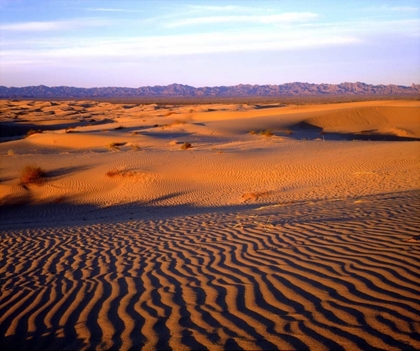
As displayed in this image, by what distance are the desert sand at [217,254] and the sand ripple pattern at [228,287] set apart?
2 centimetres

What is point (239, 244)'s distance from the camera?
7.91 m

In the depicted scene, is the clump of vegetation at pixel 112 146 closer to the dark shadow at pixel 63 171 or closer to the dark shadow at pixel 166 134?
the dark shadow at pixel 166 134

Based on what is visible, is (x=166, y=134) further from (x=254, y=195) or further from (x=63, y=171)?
(x=254, y=195)

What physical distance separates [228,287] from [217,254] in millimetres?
1806

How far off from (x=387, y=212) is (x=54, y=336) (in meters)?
7.21

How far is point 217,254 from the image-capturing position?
738 centimetres

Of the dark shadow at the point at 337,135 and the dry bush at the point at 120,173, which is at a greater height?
the dry bush at the point at 120,173

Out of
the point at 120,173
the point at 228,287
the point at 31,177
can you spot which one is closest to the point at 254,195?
the point at 120,173

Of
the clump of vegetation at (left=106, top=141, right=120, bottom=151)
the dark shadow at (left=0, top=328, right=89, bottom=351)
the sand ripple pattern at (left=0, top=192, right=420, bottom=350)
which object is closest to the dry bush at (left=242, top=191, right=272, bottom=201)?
the sand ripple pattern at (left=0, top=192, right=420, bottom=350)

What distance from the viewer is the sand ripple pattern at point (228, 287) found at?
4.24m

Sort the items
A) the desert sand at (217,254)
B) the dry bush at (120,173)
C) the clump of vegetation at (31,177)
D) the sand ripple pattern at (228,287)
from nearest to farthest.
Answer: the sand ripple pattern at (228,287), the desert sand at (217,254), the clump of vegetation at (31,177), the dry bush at (120,173)

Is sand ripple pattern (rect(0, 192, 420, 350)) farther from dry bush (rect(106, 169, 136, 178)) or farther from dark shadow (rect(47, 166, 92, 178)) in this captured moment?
dark shadow (rect(47, 166, 92, 178))

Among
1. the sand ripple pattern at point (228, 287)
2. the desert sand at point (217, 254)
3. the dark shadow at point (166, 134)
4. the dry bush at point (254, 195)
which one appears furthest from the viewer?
the dark shadow at point (166, 134)

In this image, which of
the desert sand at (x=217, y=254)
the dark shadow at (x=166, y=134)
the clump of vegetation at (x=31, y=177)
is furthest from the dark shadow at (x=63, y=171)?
the dark shadow at (x=166, y=134)
